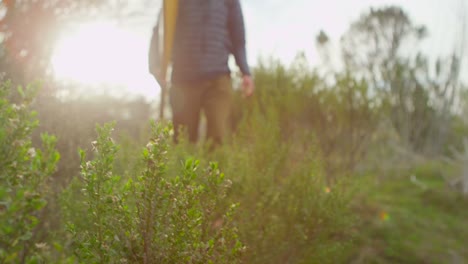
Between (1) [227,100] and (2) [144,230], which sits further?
(1) [227,100]

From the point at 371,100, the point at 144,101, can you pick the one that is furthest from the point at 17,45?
the point at 144,101

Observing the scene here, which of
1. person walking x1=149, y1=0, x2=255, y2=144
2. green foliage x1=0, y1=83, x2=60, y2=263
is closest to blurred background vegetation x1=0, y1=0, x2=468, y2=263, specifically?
green foliage x1=0, y1=83, x2=60, y2=263

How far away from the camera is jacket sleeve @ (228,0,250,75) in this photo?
4.29m

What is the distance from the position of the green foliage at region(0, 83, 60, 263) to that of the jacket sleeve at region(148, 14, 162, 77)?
9.56ft

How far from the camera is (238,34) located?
4.32 m

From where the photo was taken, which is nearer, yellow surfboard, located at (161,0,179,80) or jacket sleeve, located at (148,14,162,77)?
yellow surfboard, located at (161,0,179,80)

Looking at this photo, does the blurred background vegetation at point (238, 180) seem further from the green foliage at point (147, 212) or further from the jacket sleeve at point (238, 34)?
the jacket sleeve at point (238, 34)

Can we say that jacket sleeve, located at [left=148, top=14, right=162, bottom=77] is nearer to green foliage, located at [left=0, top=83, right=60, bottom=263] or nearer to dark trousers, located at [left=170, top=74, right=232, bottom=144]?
dark trousers, located at [left=170, top=74, right=232, bottom=144]

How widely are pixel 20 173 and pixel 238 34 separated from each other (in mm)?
3470

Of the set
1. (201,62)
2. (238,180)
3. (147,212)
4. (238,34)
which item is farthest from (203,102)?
(147,212)

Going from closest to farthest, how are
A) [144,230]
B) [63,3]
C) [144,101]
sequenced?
1. [144,230]
2. [63,3]
3. [144,101]

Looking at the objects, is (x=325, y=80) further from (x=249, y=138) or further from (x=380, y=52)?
(x=380, y=52)

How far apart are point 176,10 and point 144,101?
6.04m

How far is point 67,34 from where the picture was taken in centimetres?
539
